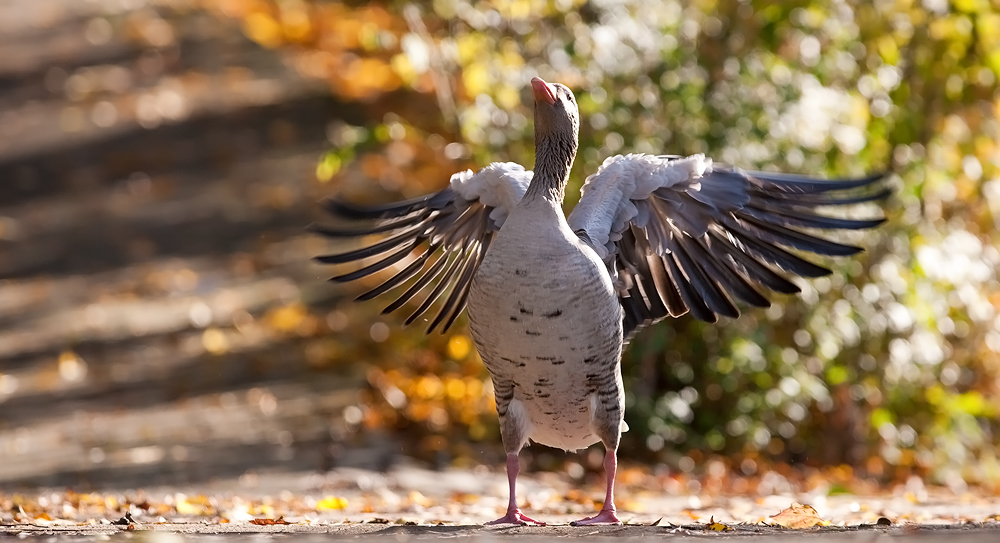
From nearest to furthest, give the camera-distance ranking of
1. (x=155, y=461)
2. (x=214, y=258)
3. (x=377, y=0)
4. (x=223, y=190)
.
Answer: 1. (x=155, y=461)
2. (x=214, y=258)
3. (x=223, y=190)
4. (x=377, y=0)

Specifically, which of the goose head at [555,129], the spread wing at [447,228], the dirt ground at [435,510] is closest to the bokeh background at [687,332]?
the dirt ground at [435,510]

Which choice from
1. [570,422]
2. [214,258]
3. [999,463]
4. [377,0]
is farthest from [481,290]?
[377,0]

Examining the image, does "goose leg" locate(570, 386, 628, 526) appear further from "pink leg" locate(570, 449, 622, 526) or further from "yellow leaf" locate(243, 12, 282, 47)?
"yellow leaf" locate(243, 12, 282, 47)

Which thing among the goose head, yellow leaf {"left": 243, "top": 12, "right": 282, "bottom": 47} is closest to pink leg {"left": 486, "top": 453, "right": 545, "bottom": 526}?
the goose head

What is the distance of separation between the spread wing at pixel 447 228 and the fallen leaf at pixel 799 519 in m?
2.02

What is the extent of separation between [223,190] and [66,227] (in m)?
2.01

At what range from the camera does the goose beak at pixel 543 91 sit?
17.0ft

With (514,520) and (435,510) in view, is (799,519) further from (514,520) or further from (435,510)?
(435,510)

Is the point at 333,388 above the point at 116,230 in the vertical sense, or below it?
below

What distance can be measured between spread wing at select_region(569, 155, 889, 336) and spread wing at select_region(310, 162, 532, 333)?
539 millimetres

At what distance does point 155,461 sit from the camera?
8164mm

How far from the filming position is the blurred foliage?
8281mm

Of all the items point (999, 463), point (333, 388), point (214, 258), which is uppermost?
point (214, 258)

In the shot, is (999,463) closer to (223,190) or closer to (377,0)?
(223,190)
